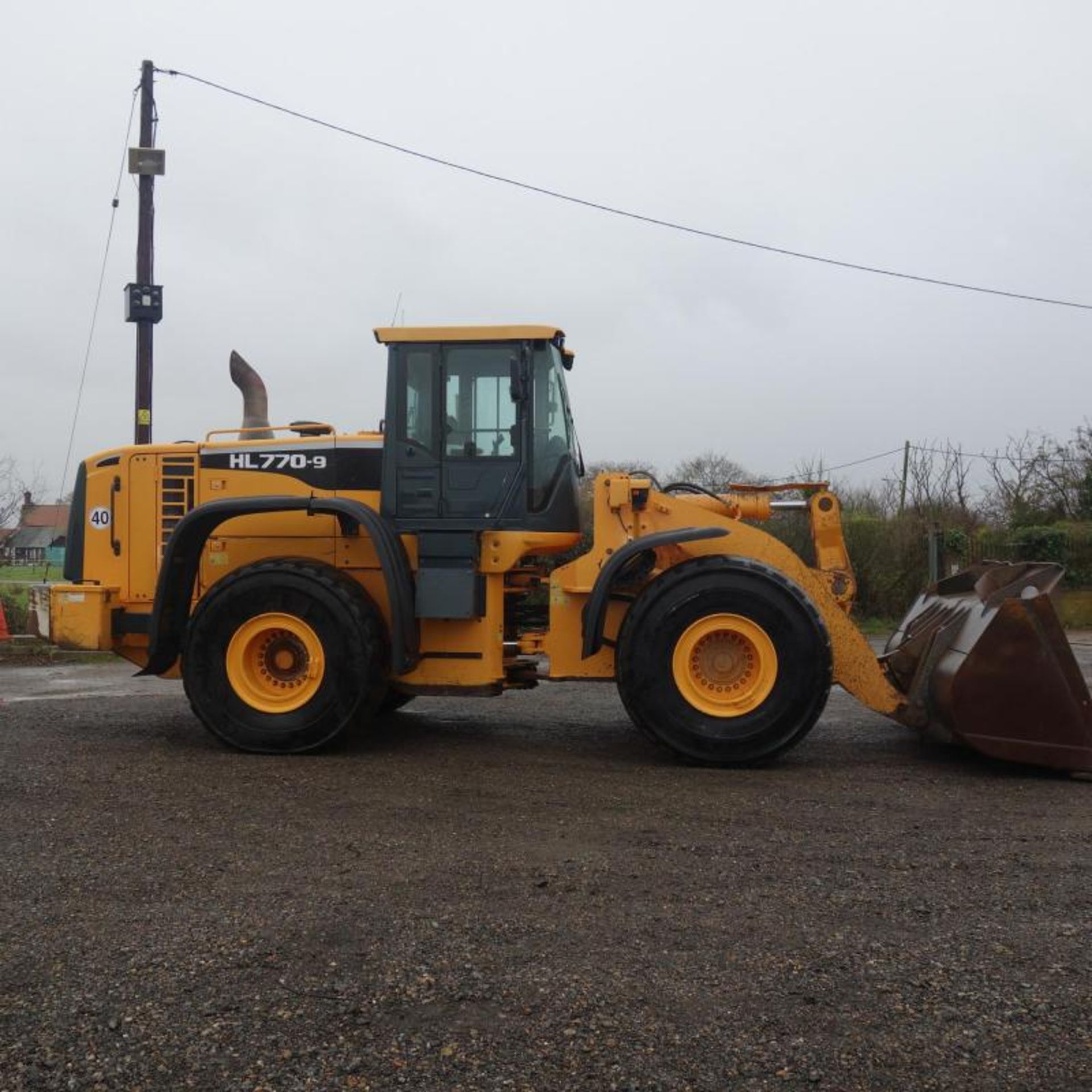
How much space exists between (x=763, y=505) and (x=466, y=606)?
2.24 m

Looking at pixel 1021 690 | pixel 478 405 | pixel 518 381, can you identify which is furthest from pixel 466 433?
pixel 1021 690

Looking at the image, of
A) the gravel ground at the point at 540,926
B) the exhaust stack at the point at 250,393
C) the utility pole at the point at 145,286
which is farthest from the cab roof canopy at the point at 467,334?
the utility pole at the point at 145,286

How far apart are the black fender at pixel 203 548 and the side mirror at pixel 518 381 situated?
3.78ft

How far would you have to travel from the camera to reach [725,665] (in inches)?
250

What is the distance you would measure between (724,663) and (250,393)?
4011 mm

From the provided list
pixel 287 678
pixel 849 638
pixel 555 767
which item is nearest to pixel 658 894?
pixel 555 767

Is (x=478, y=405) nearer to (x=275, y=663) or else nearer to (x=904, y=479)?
(x=275, y=663)

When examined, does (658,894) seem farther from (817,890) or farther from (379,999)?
(379,999)

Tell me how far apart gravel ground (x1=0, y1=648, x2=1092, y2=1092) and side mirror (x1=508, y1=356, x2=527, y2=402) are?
7.47 feet

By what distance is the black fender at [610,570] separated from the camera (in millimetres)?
6348

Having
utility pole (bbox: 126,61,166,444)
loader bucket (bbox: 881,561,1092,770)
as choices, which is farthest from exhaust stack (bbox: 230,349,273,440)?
utility pole (bbox: 126,61,166,444)

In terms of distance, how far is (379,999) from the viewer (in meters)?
3.02

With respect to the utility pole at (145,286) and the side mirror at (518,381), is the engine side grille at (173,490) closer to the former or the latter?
the side mirror at (518,381)

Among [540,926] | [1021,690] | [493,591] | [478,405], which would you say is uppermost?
[478,405]
